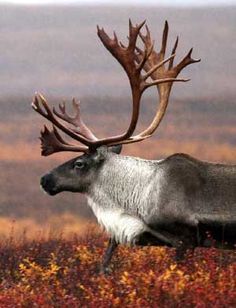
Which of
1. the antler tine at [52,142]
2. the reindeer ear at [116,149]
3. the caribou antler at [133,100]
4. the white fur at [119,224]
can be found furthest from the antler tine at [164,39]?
the white fur at [119,224]

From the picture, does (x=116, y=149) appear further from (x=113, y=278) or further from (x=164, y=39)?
(x=113, y=278)

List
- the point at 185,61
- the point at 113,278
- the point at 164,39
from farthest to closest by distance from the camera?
the point at 164,39 < the point at 185,61 < the point at 113,278

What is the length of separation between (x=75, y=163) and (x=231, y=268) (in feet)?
7.22

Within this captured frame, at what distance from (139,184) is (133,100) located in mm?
801

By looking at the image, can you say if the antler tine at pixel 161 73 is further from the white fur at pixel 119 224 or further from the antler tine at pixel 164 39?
the white fur at pixel 119 224

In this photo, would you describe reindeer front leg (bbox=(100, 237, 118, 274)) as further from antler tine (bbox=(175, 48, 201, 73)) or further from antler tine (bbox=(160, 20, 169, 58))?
antler tine (bbox=(160, 20, 169, 58))

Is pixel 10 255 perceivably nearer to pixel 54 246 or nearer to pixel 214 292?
pixel 54 246

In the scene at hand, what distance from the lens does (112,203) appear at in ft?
37.3

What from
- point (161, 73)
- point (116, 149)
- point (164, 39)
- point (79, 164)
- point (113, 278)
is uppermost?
point (164, 39)

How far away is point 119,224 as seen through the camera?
11.3 meters

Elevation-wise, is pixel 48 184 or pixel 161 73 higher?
pixel 161 73

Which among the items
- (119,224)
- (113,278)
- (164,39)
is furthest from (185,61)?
(113,278)

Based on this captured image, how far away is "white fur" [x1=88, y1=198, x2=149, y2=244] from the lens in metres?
11.1

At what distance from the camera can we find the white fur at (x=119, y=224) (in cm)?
1108
